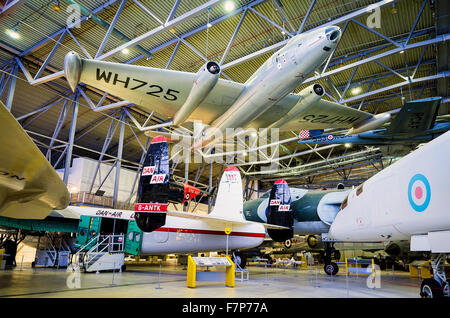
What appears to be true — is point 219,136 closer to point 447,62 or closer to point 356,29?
point 356,29

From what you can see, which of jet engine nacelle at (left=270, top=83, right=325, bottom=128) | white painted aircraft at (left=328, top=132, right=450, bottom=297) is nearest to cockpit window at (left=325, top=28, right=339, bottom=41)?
jet engine nacelle at (left=270, top=83, right=325, bottom=128)

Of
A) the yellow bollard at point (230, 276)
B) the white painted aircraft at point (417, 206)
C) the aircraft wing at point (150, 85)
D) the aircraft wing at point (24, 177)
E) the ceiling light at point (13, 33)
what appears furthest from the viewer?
the ceiling light at point (13, 33)

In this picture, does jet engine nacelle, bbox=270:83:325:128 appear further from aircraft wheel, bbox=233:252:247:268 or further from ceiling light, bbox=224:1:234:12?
aircraft wheel, bbox=233:252:247:268

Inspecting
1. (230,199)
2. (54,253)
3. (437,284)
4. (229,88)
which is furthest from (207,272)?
(54,253)

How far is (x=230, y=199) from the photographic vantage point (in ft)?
36.3

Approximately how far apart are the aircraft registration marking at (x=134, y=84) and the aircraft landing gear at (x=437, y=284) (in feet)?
30.4

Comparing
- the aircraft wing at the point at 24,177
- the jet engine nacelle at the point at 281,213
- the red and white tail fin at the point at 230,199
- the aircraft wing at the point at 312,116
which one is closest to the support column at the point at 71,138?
the red and white tail fin at the point at 230,199

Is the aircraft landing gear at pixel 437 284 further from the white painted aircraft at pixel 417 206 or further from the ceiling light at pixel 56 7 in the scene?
the ceiling light at pixel 56 7

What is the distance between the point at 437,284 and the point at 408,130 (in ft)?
33.4

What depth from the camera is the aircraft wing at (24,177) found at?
2701 millimetres

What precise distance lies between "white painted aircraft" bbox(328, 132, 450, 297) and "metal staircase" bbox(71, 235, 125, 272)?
8.54 meters

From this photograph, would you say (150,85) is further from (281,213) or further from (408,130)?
(408,130)
